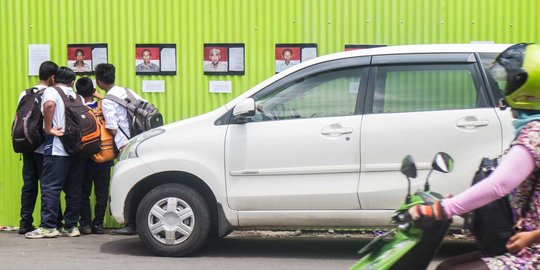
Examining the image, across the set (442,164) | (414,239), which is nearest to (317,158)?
(442,164)

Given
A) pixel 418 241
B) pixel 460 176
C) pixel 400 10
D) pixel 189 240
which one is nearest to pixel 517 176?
pixel 418 241

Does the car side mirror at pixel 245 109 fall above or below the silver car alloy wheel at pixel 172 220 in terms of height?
above

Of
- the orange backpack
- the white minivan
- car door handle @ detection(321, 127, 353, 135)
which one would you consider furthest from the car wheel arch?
the orange backpack

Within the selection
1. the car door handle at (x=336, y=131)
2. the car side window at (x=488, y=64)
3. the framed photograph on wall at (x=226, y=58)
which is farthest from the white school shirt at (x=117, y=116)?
→ the car side window at (x=488, y=64)

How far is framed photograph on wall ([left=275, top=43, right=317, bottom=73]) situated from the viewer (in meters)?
8.81

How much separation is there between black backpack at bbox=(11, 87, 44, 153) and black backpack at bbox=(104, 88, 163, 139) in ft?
2.42

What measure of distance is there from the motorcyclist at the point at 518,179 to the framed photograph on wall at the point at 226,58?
19.7 ft

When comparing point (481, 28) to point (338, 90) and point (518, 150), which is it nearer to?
point (338, 90)

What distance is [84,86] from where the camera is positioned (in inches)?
345

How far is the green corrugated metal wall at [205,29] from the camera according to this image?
872 centimetres

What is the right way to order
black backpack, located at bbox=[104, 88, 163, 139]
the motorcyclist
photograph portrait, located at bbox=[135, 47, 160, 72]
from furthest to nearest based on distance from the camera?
photograph portrait, located at bbox=[135, 47, 160, 72], black backpack, located at bbox=[104, 88, 163, 139], the motorcyclist

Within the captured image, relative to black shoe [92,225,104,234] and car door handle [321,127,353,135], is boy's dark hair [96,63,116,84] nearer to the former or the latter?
black shoe [92,225,104,234]

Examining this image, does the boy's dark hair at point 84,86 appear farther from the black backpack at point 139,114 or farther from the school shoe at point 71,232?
the school shoe at point 71,232

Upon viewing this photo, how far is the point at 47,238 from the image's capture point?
845 centimetres
